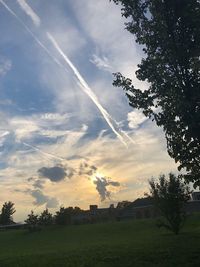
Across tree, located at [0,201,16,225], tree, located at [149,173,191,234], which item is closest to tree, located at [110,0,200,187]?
tree, located at [149,173,191,234]

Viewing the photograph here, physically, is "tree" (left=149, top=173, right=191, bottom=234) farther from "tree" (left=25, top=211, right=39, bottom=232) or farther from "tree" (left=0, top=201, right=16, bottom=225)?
"tree" (left=0, top=201, right=16, bottom=225)

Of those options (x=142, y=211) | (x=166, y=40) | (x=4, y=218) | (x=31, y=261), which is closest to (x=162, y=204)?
(x=31, y=261)

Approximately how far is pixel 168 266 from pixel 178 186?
21952 mm

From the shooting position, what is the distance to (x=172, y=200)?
40.6 m

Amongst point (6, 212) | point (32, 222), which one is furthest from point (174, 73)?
point (6, 212)

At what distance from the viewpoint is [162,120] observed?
76.9 ft

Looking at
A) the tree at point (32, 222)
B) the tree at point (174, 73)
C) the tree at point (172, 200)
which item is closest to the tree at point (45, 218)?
the tree at point (32, 222)

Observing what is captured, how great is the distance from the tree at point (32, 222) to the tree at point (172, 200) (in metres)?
40.3

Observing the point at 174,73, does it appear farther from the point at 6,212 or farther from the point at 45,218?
the point at 6,212

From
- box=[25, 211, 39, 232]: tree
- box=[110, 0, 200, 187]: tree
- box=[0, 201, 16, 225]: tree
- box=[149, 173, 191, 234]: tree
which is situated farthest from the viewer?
box=[0, 201, 16, 225]: tree

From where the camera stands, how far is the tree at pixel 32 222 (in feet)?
252

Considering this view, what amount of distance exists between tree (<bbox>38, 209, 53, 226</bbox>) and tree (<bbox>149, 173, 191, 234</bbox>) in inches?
1867

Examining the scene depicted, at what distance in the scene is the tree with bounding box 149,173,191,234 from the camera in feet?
134

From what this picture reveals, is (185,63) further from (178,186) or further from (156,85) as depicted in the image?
(178,186)
